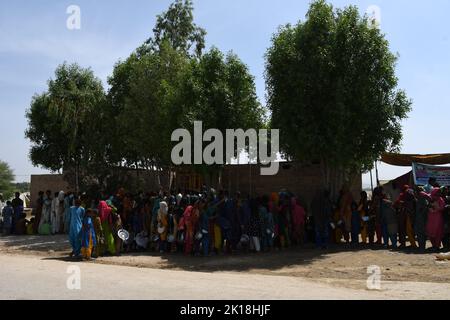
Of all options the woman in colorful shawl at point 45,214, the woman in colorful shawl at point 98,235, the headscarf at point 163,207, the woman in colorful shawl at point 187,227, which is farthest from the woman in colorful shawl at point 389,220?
Result: the woman in colorful shawl at point 45,214

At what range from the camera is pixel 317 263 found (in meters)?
12.1

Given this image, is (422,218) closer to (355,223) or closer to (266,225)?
(355,223)

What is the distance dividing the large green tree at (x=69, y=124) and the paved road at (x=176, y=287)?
42.0ft

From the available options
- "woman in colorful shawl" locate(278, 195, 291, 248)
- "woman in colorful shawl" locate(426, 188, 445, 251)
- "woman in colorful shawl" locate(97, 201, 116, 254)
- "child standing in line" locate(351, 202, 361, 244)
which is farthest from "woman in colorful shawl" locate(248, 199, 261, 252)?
"woman in colorful shawl" locate(426, 188, 445, 251)

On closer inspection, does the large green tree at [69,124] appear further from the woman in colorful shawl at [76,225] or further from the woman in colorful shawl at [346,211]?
the woman in colorful shawl at [346,211]

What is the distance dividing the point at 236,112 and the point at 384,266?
25.2ft

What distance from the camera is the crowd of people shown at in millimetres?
13372

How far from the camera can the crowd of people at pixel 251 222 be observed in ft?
43.9

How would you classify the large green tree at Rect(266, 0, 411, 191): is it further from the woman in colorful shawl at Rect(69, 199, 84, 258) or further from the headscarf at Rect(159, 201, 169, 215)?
the woman in colorful shawl at Rect(69, 199, 84, 258)

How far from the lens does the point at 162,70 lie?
20.8m

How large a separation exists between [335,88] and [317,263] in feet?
16.9

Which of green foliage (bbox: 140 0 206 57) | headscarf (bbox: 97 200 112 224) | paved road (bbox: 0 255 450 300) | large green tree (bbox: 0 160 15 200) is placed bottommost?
paved road (bbox: 0 255 450 300)

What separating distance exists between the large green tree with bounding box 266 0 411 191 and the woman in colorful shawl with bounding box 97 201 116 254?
5.58 meters
